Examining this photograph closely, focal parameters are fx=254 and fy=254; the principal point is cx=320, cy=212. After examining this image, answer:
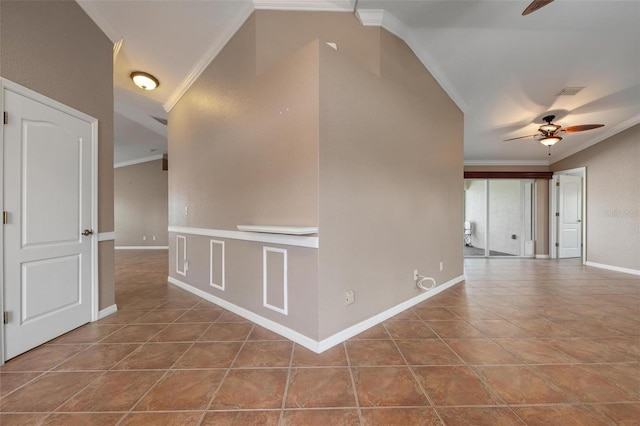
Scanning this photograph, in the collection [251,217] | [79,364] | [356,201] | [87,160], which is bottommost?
[79,364]

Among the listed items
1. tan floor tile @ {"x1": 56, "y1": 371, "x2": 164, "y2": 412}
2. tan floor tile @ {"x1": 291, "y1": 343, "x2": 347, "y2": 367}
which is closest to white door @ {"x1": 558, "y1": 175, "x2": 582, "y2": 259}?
tan floor tile @ {"x1": 291, "y1": 343, "x2": 347, "y2": 367}

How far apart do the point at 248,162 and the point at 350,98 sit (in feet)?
3.67

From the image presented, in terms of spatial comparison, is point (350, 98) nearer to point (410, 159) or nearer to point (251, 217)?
point (410, 159)

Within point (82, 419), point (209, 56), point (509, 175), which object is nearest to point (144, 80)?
point (209, 56)

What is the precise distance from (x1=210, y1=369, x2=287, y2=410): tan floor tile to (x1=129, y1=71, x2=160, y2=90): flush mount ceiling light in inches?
152

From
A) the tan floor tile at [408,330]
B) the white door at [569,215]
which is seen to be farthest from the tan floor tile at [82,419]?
the white door at [569,215]

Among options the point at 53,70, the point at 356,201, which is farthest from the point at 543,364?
the point at 53,70

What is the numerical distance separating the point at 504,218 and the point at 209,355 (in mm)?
7662

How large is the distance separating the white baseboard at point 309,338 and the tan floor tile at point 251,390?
33 centimetres

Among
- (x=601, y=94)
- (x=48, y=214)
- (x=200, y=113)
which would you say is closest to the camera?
(x=48, y=214)

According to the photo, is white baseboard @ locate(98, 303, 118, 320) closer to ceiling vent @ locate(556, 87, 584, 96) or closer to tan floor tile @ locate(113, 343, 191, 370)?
tan floor tile @ locate(113, 343, 191, 370)

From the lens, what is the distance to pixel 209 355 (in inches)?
73.2

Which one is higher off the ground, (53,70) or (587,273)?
(53,70)

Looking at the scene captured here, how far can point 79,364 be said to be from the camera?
1.75 m
